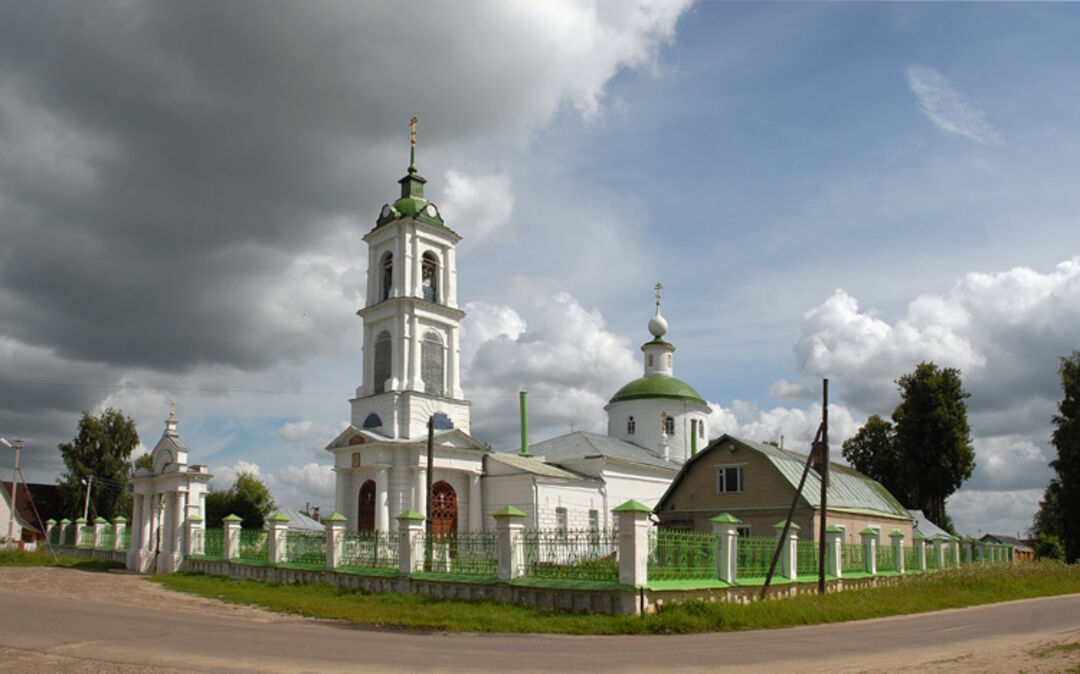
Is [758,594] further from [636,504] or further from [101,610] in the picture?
[101,610]

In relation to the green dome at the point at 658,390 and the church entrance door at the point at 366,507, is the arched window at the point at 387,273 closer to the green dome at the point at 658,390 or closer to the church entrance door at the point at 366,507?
the church entrance door at the point at 366,507

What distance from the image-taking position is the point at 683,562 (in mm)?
15555

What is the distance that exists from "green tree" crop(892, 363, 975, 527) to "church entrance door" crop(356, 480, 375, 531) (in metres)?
30.8

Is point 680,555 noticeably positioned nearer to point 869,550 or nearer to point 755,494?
point 869,550

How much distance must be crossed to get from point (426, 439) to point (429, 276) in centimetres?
739

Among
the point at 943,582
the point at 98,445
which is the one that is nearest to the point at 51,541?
the point at 98,445

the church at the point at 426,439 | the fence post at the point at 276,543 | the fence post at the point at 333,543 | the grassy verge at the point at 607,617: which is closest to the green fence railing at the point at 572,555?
the grassy verge at the point at 607,617

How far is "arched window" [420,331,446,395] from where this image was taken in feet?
107

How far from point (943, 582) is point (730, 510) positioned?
255 inches

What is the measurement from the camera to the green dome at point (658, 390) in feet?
146

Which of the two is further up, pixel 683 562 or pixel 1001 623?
pixel 683 562

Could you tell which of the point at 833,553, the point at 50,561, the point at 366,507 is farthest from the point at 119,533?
the point at 833,553

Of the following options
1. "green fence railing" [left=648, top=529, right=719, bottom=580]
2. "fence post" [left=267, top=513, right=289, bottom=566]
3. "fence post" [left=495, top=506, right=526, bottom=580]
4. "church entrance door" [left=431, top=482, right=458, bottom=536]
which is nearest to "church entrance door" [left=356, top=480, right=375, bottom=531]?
"church entrance door" [left=431, top=482, right=458, bottom=536]

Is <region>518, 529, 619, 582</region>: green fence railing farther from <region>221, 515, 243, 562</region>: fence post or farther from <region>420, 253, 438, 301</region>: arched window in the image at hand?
<region>420, 253, 438, 301</region>: arched window
